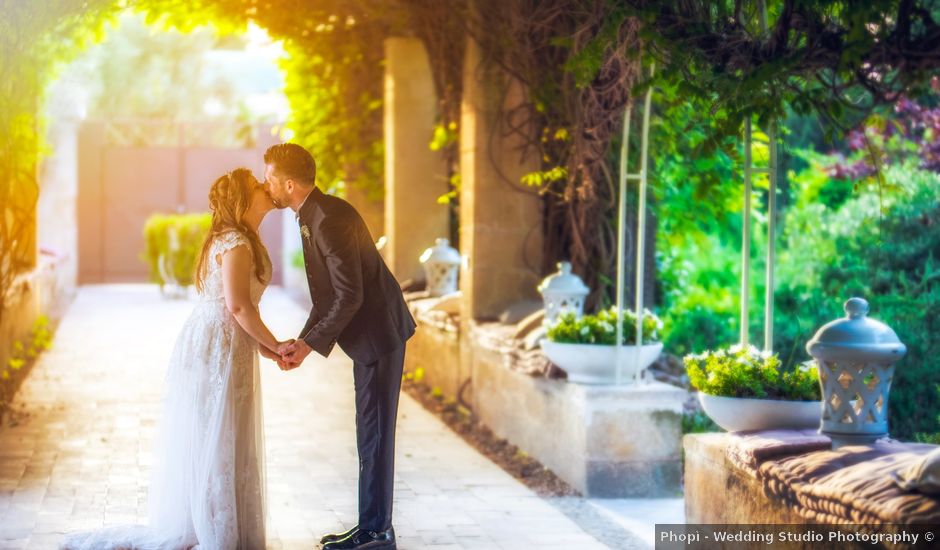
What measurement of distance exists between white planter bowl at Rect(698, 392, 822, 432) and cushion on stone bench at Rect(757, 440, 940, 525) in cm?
45

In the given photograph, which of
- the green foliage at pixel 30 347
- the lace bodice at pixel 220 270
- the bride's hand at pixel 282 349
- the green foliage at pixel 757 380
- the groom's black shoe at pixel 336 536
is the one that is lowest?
the groom's black shoe at pixel 336 536

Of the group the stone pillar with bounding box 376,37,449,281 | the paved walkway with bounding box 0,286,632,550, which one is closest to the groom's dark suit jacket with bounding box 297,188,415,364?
the paved walkway with bounding box 0,286,632,550

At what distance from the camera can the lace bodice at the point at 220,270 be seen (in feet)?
16.3

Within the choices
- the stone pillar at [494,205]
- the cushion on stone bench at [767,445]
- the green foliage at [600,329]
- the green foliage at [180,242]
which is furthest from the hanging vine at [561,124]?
the green foliage at [180,242]

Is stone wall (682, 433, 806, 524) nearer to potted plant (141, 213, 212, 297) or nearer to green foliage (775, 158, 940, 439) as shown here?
green foliage (775, 158, 940, 439)

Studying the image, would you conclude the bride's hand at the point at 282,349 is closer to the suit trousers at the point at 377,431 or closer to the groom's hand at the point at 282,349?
the groom's hand at the point at 282,349

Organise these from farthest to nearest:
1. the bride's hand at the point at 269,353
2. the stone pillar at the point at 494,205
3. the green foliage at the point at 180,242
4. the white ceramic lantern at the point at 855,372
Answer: the green foliage at the point at 180,242 < the stone pillar at the point at 494,205 < the bride's hand at the point at 269,353 < the white ceramic lantern at the point at 855,372

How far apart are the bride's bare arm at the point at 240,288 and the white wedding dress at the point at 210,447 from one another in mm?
48

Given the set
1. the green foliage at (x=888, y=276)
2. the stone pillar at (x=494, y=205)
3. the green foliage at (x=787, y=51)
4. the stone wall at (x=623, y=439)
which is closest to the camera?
the green foliage at (x=787, y=51)

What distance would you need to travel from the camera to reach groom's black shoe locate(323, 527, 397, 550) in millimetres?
5023

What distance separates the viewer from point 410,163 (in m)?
11.0

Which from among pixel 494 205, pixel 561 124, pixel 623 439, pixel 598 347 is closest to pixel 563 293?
pixel 598 347

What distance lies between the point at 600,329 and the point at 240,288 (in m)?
2.15

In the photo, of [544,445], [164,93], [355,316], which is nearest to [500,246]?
[544,445]
